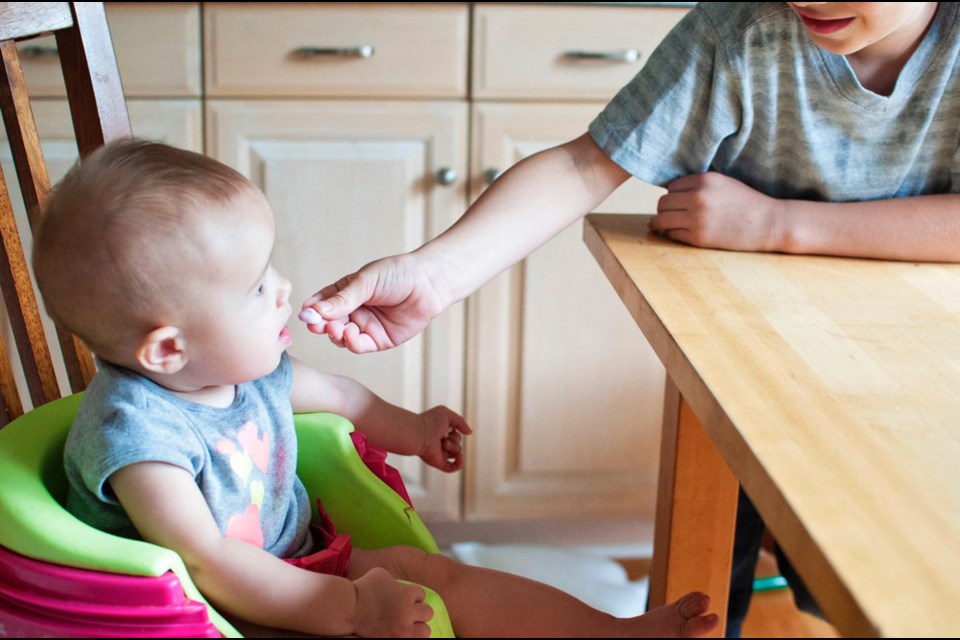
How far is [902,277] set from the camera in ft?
2.87

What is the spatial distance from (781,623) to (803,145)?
3.50 ft

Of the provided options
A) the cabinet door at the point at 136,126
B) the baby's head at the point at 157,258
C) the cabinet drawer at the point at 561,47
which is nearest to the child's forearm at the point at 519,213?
the baby's head at the point at 157,258

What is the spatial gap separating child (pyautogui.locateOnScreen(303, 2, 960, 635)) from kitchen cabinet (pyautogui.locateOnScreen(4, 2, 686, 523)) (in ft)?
2.19

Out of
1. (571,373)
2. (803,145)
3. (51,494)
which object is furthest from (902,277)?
(571,373)

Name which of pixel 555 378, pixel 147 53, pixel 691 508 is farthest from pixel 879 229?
pixel 147 53

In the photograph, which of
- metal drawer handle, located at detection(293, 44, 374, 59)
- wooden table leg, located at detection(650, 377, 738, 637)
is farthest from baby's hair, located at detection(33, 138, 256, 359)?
metal drawer handle, located at detection(293, 44, 374, 59)

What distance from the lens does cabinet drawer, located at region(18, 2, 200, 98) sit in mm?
1578

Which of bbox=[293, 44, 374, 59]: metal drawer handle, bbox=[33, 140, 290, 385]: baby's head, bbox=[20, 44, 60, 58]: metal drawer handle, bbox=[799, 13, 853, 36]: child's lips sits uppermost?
bbox=[799, 13, 853, 36]: child's lips

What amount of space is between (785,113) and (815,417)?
45 cm

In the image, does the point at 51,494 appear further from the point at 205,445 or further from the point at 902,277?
the point at 902,277

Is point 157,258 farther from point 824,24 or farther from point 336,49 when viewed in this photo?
Answer: point 336,49

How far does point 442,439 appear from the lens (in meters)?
0.98

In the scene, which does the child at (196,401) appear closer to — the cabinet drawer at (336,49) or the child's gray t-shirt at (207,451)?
the child's gray t-shirt at (207,451)

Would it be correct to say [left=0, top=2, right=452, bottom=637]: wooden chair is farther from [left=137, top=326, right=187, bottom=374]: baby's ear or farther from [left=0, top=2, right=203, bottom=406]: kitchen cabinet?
[left=0, top=2, right=203, bottom=406]: kitchen cabinet
